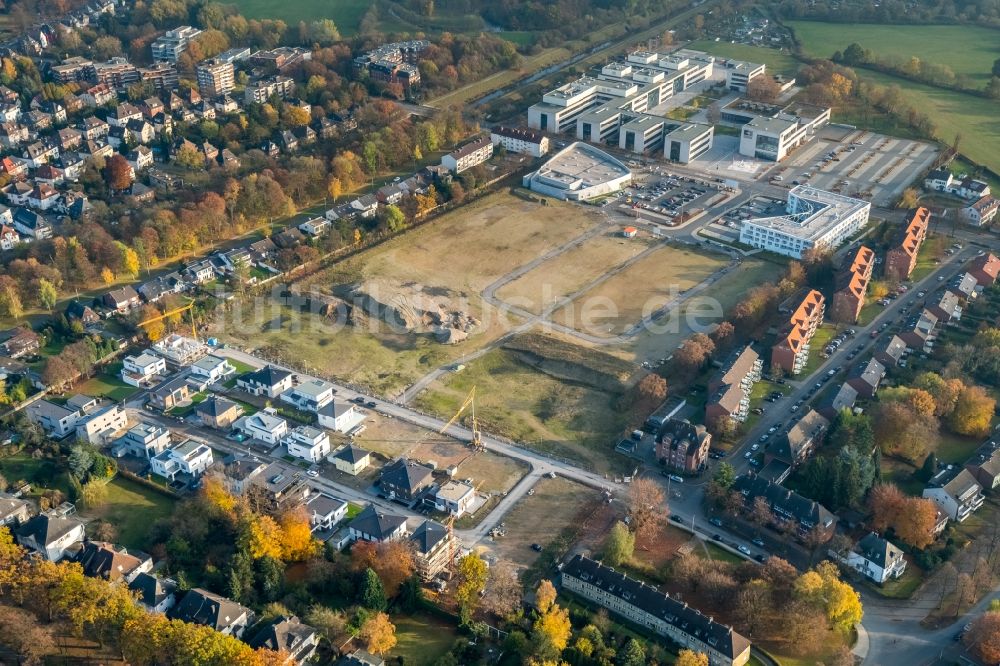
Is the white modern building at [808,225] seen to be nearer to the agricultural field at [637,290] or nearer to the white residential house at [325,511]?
the agricultural field at [637,290]

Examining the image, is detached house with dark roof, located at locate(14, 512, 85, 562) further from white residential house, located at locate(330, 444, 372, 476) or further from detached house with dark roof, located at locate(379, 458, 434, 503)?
detached house with dark roof, located at locate(379, 458, 434, 503)

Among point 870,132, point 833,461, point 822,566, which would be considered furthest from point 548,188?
point 822,566

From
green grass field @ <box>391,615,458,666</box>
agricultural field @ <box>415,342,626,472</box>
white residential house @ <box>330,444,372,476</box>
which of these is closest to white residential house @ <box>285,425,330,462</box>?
white residential house @ <box>330,444,372,476</box>

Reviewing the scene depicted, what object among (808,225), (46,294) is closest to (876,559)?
(808,225)

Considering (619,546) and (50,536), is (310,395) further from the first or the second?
(619,546)

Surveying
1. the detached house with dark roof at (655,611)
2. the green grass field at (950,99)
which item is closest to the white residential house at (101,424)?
the detached house with dark roof at (655,611)

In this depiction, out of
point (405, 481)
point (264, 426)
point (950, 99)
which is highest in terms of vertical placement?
point (405, 481)

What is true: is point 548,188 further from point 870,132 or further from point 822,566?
point 822,566
